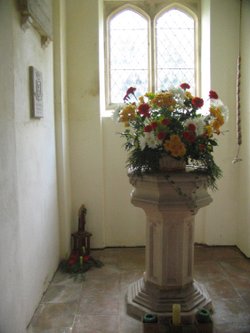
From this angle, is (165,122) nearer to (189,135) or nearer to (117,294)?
(189,135)

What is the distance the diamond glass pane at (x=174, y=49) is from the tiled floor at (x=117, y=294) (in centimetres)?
210

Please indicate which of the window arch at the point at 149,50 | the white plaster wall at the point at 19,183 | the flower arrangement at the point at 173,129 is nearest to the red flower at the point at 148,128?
the flower arrangement at the point at 173,129

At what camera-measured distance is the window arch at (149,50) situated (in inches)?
174

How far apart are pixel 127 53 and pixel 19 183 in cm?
259

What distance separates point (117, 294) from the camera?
315cm

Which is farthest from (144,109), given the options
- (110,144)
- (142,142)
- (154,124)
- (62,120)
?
(110,144)

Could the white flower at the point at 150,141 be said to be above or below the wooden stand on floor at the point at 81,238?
above

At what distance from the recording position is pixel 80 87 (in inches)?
161

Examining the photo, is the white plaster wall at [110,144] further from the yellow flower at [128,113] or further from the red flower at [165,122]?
the red flower at [165,122]

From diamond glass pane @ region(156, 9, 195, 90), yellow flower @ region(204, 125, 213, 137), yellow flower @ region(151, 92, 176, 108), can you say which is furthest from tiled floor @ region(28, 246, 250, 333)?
diamond glass pane @ region(156, 9, 195, 90)

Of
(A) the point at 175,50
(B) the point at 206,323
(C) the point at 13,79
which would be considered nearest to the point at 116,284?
(B) the point at 206,323

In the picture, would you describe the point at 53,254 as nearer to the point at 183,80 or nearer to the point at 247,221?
the point at 247,221

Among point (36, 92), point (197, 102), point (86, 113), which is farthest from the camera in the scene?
point (86, 113)

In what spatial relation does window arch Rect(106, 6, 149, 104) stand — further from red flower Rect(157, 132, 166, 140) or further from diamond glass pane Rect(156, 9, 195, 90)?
red flower Rect(157, 132, 166, 140)
